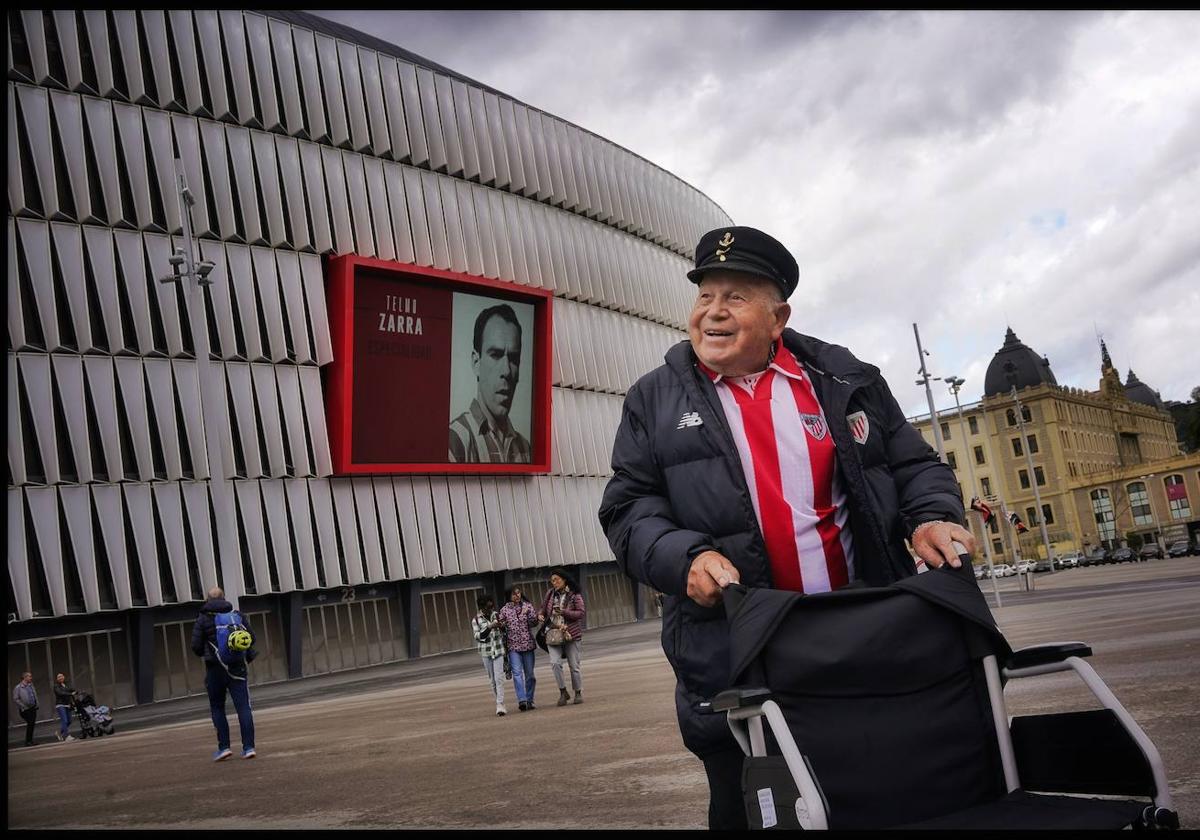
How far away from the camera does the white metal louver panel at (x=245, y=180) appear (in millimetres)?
37719

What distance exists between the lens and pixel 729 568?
274 centimetres

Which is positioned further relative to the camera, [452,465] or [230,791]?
[452,465]

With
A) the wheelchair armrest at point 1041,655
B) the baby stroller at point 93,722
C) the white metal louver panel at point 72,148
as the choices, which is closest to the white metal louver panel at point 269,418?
the white metal louver panel at point 72,148

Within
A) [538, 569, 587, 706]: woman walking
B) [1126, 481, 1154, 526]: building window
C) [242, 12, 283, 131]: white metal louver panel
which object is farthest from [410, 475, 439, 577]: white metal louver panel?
[1126, 481, 1154, 526]: building window

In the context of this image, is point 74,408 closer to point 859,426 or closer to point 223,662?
point 223,662

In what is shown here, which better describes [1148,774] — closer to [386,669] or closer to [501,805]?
[501,805]

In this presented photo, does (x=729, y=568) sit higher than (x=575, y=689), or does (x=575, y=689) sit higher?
(x=729, y=568)

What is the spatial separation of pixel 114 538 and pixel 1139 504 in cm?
8774

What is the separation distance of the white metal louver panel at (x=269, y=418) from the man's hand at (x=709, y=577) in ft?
119

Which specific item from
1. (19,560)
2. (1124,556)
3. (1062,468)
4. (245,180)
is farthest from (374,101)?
(1062,468)

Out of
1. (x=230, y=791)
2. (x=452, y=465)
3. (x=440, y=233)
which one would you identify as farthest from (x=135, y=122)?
(x=230, y=791)

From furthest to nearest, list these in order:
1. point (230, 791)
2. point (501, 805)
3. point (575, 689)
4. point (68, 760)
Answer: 1. point (68, 760)
2. point (575, 689)
3. point (230, 791)
4. point (501, 805)

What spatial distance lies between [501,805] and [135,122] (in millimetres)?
34527

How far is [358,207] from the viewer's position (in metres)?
41.2
